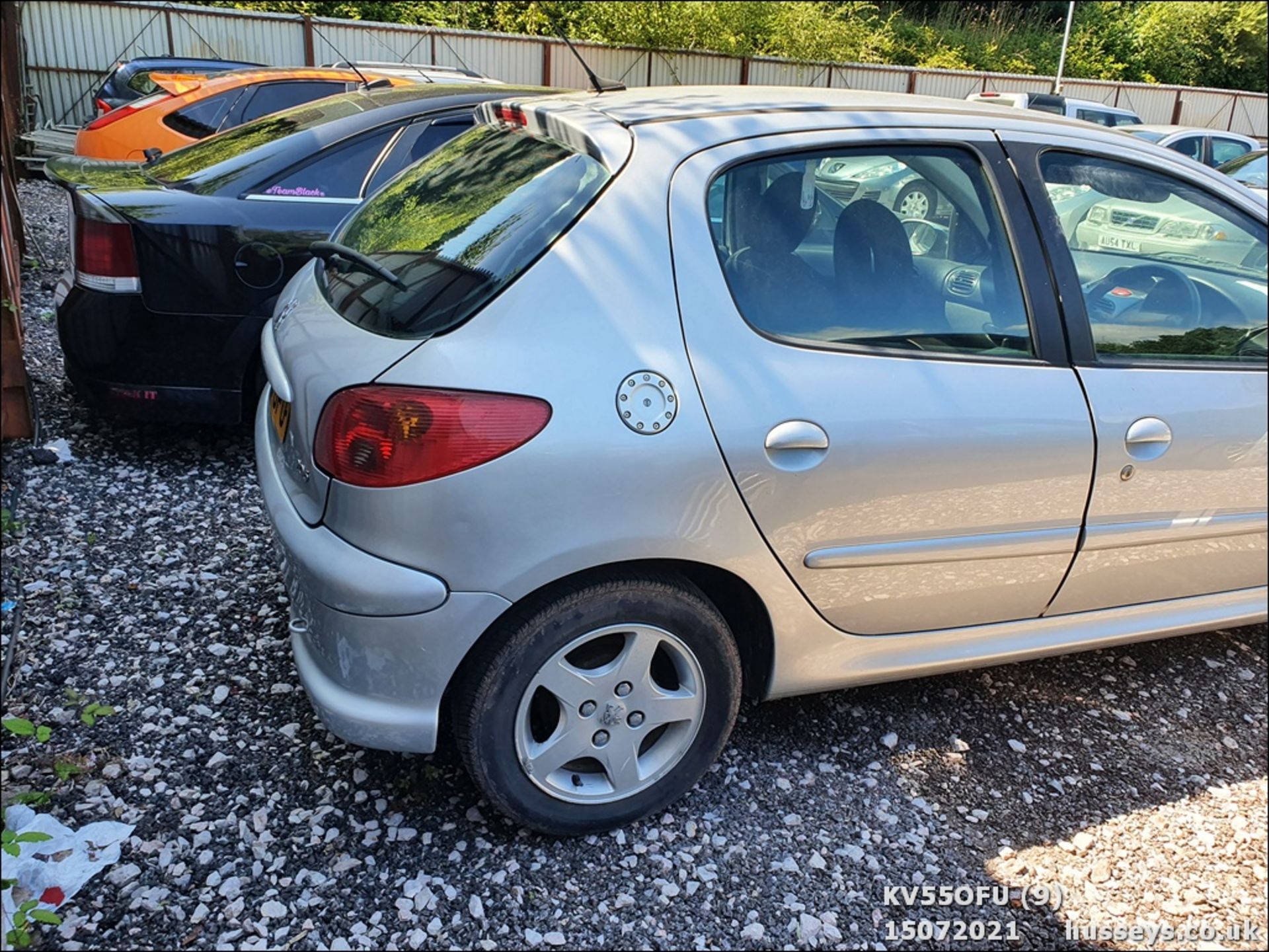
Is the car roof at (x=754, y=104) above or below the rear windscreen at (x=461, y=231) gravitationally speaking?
above

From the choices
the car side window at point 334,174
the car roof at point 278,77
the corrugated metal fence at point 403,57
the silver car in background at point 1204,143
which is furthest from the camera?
the corrugated metal fence at point 403,57

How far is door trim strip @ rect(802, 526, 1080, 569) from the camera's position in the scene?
2.53 metres

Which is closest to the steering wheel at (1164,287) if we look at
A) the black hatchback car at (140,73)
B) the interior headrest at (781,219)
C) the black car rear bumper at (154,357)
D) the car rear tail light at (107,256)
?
the interior headrest at (781,219)

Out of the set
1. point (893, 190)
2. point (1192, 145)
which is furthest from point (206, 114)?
point (1192, 145)

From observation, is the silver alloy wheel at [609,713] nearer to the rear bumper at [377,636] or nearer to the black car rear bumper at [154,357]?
the rear bumper at [377,636]

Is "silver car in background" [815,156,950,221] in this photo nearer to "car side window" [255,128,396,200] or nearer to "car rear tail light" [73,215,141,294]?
"car side window" [255,128,396,200]

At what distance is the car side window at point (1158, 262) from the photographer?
2803 millimetres

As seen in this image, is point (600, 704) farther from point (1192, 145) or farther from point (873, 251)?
point (1192, 145)

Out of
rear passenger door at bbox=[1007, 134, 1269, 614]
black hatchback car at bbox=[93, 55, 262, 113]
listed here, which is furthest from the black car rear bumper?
black hatchback car at bbox=[93, 55, 262, 113]

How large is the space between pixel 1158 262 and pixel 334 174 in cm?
327

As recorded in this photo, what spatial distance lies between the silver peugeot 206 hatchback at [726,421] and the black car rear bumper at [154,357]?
134 centimetres

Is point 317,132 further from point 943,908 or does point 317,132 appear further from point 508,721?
point 943,908

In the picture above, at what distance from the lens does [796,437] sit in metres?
2.36

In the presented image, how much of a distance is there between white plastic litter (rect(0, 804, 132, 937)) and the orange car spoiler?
7837 mm
